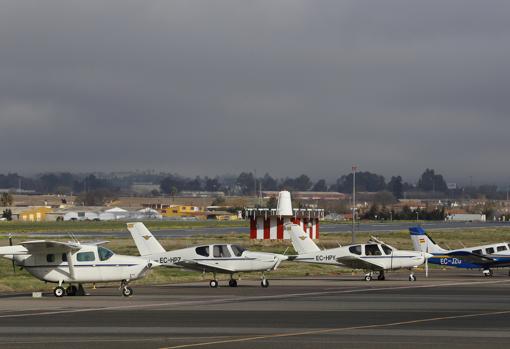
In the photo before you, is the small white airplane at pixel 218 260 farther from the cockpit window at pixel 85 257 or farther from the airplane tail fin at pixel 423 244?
the airplane tail fin at pixel 423 244

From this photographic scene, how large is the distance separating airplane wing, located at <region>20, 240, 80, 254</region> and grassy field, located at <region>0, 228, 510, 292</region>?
429 centimetres

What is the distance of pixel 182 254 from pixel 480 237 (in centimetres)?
6218

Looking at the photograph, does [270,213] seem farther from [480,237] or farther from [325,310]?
[325,310]

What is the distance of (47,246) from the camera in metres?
40.2

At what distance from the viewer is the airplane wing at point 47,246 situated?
3962cm

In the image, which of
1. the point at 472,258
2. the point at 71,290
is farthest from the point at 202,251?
the point at 472,258

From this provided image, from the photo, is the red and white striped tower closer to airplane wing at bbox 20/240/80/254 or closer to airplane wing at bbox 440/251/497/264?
airplane wing at bbox 440/251/497/264

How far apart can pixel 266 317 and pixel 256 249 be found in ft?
149

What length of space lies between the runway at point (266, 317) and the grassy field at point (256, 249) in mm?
4047

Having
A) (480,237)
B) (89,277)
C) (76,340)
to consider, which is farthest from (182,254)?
(480,237)

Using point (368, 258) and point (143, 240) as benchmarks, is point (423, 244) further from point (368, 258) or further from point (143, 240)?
point (143, 240)

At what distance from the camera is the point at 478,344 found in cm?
2459

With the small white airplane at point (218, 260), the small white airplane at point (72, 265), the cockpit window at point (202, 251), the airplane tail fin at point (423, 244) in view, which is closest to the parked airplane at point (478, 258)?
the airplane tail fin at point (423, 244)

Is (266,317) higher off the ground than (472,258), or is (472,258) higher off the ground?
(472,258)
